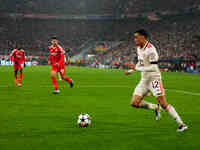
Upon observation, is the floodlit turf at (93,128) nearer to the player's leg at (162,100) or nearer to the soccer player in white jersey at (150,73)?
the player's leg at (162,100)

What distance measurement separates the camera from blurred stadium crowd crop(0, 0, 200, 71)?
67.6m

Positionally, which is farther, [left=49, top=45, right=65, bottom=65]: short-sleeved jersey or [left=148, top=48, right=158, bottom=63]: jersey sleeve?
[left=49, top=45, right=65, bottom=65]: short-sleeved jersey

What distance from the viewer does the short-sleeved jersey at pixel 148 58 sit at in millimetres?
7675

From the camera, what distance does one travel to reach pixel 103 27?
3243 inches

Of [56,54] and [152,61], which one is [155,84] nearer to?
[152,61]

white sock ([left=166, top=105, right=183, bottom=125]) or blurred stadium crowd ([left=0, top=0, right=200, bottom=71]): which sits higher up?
blurred stadium crowd ([left=0, top=0, right=200, bottom=71])

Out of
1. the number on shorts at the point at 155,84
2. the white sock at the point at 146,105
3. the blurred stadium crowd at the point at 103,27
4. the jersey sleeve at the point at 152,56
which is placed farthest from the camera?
the blurred stadium crowd at the point at 103,27

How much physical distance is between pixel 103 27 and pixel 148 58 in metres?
75.3

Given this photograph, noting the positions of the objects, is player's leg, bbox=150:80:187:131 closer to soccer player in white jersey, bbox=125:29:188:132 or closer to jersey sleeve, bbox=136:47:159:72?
soccer player in white jersey, bbox=125:29:188:132

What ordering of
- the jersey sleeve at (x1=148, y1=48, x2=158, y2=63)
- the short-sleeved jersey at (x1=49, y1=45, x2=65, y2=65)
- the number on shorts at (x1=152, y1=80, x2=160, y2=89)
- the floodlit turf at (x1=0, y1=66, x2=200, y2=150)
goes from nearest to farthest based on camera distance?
the floodlit turf at (x1=0, y1=66, x2=200, y2=150)
the jersey sleeve at (x1=148, y1=48, x2=158, y2=63)
the number on shorts at (x1=152, y1=80, x2=160, y2=89)
the short-sleeved jersey at (x1=49, y1=45, x2=65, y2=65)

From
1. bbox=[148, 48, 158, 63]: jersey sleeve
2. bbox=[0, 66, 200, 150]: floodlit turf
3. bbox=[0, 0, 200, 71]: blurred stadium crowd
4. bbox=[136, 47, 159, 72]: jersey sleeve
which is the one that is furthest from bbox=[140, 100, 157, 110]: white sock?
bbox=[0, 0, 200, 71]: blurred stadium crowd

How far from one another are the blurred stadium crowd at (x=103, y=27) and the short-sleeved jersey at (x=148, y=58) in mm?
53368

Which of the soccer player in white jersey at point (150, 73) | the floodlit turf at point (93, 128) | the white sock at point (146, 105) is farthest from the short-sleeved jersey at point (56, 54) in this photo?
the soccer player in white jersey at point (150, 73)

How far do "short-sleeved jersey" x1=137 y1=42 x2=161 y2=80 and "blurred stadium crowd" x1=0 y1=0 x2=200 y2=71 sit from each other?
175 feet
